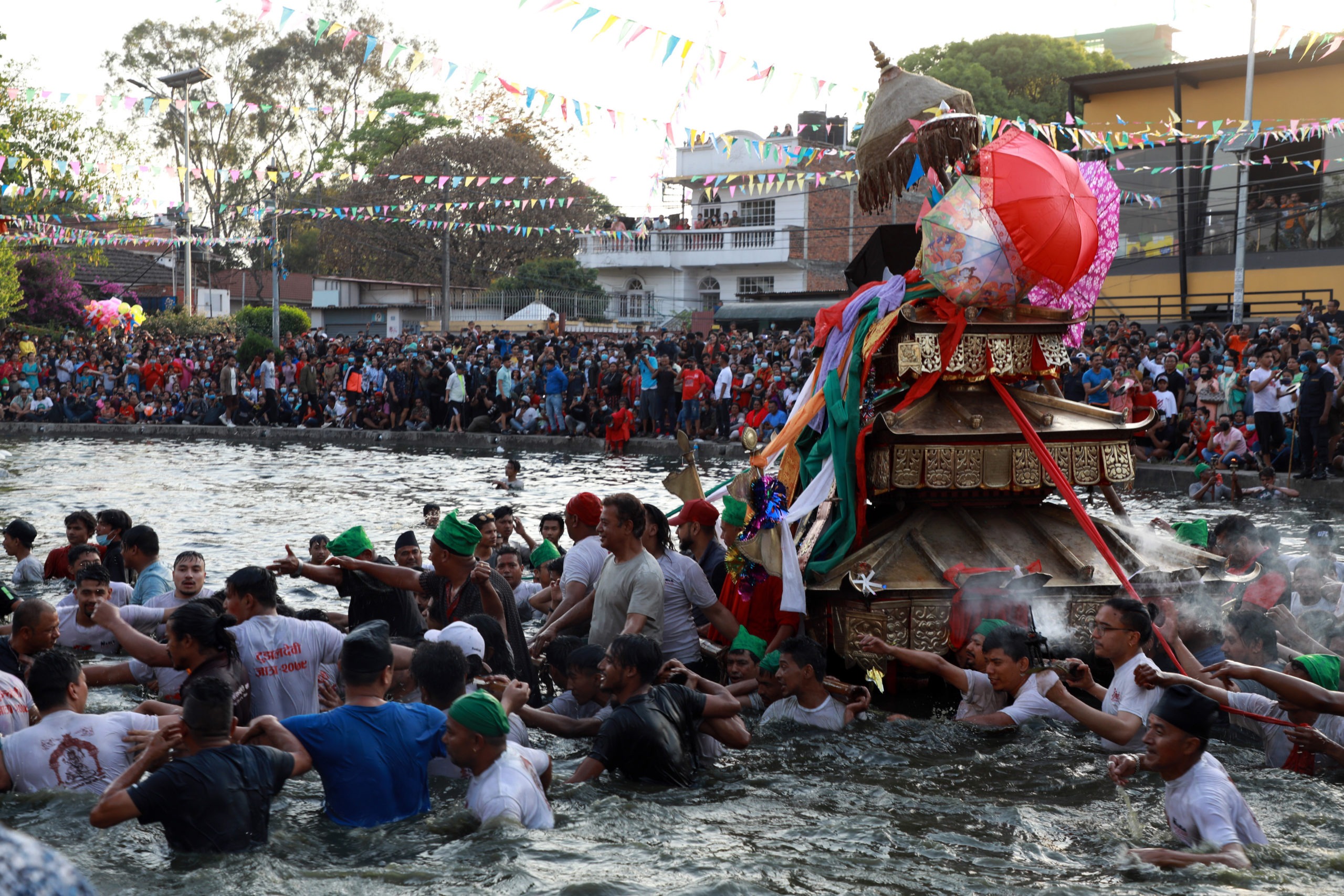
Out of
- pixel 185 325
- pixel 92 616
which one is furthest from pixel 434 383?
pixel 185 325

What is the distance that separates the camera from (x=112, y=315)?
41875 mm

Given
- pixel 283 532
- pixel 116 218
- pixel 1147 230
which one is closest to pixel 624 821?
pixel 283 532

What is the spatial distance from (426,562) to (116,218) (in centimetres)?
2754

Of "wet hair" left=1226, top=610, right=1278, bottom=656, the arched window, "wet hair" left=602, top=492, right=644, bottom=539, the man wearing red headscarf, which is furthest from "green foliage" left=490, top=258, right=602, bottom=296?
"wet hair" left=1226, top=610, right=1278, bottom=656

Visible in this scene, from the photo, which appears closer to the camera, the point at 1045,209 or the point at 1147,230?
the point at 1045,209

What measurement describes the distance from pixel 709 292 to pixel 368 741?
40693 millimetres

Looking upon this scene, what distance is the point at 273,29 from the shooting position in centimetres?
4697

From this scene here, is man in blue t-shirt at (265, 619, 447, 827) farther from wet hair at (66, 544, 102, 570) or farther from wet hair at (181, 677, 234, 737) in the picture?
wet hair at (66, 544, 102, 570)

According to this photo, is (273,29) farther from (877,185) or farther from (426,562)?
(877,185)

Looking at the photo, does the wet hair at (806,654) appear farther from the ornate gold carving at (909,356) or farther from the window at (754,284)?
the window at (754,284)

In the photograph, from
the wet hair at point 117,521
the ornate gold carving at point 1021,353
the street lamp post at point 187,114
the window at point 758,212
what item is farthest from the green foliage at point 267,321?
the ornate gold carving at point 1021,353

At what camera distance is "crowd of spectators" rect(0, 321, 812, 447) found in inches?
846

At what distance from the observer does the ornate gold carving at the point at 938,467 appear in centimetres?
679

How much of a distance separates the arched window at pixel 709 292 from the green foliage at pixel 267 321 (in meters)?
13.8
